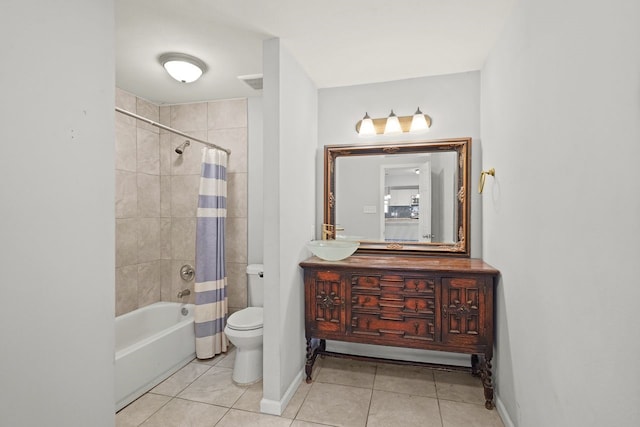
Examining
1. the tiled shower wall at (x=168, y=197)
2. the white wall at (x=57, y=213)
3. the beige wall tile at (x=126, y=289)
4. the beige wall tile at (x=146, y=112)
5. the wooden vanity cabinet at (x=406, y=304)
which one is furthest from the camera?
the beige wall tile at (x=146, y=112)

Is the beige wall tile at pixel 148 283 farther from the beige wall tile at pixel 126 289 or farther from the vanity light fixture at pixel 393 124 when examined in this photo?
the vanity light fixture at pixel 393 124

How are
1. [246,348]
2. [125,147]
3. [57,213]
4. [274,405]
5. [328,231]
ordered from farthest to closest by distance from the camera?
[125,147] → [328,231] → [246,348] → [274,405] → [57,213]

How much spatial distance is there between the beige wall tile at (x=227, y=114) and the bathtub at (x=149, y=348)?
187cm

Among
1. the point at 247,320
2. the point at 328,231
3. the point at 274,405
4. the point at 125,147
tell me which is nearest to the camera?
the point at 274,405

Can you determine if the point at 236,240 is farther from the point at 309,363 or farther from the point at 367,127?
the point at 367,127

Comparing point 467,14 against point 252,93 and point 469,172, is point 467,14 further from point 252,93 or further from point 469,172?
point 252,93

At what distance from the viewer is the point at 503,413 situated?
5.88 ft

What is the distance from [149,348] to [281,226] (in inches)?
54.2

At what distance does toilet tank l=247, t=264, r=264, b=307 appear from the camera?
2.82m

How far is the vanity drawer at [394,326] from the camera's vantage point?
6.61ft

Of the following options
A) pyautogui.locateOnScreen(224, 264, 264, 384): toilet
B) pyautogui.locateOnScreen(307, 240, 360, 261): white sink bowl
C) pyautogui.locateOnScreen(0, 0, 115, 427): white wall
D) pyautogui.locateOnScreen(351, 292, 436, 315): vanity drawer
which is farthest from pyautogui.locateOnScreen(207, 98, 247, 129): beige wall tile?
pyautogui.locateOnScreen(351, 292, 436, 315): vanity drawer

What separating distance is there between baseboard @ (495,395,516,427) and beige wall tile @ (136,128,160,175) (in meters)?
3.49

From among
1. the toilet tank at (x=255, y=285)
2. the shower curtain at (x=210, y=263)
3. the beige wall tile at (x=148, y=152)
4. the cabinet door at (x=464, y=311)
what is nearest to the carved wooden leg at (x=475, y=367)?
the cabinet door at (x=464, y=311)

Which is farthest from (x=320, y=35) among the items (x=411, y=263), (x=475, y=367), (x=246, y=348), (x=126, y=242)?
(x=475, y=367)
